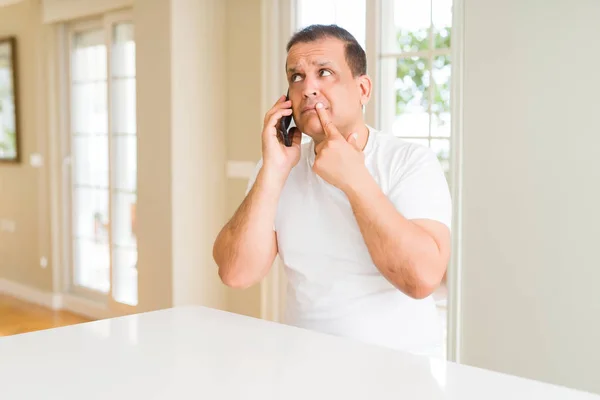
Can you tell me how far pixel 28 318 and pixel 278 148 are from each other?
4146 millimetres

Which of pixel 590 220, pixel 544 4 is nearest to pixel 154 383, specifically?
pixel 590 220

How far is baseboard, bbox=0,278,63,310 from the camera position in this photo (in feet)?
19.2

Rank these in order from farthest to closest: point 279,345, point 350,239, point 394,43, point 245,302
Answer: point 245,302
point 394,43
point 350,239
point 279,345

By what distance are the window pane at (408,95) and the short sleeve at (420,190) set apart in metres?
1.79

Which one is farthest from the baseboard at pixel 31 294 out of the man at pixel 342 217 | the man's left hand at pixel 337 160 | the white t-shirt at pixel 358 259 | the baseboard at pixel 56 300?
the man's left hand at pixel 337 160

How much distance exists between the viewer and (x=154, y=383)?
3.74 ft

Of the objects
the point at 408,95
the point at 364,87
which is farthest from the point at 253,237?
the point at 408,95

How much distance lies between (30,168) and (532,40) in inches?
174

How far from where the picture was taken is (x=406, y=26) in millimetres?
3590

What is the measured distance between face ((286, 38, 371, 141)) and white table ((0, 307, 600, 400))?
0.57 metres

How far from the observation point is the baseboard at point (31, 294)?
230 inches

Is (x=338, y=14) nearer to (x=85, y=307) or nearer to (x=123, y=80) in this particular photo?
(x=123, y=80)

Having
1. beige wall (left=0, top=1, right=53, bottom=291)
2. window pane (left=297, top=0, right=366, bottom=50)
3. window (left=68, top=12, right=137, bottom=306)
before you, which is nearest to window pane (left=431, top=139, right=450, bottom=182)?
window pane (left=297, top=0, right=366, bottom=50)

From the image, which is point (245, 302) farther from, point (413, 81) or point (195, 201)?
point (413, 81)
